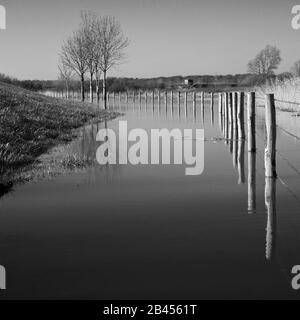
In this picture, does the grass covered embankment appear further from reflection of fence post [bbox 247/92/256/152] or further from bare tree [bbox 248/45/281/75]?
bare tree [bbox 248/45/281/75]

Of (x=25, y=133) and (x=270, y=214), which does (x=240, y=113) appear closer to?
(x=25, y=133)

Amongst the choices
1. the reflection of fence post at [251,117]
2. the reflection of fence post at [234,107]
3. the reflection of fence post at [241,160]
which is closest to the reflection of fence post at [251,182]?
the reflection of fence post at [241,160]

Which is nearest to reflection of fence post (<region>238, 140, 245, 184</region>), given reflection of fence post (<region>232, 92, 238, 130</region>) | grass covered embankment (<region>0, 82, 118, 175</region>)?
reflection of fence post (<region>232, 92, 238, 130</region>)

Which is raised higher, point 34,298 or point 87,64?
point 87,64

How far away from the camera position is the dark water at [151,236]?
5.14 meters

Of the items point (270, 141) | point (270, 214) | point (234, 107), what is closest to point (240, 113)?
point (234, 107)

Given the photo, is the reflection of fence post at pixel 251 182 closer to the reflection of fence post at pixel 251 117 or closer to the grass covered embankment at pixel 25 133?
the reflection of fence post at pixel 251 117

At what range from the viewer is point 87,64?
172ft

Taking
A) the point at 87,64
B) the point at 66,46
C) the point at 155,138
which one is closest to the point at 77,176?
the point at 155,138

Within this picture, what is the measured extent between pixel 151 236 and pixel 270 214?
6.64 ft

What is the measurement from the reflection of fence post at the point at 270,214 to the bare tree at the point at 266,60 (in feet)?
306

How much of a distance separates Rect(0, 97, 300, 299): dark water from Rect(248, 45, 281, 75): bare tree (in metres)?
92.6
